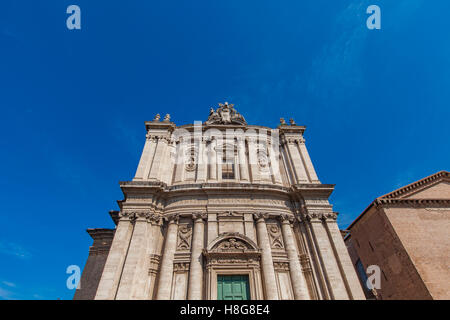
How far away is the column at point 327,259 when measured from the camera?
12.2 m

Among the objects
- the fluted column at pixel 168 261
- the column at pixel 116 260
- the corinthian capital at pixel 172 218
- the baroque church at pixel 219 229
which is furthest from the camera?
the corinthian capital at pixel 172 218

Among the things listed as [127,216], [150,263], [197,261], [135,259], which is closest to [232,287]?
[197,261]

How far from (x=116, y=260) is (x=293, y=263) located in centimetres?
1060

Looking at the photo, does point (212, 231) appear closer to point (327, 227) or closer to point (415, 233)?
point (327, 227)

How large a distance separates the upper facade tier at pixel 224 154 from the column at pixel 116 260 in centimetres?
346

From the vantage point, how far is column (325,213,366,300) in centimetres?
1218

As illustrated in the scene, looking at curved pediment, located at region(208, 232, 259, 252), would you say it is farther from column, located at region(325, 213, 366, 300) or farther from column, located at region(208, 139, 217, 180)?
column, located at region(325, 213, 366, 300)

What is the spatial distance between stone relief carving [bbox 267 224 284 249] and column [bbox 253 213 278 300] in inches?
22.6

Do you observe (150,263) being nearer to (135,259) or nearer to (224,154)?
(135,259)

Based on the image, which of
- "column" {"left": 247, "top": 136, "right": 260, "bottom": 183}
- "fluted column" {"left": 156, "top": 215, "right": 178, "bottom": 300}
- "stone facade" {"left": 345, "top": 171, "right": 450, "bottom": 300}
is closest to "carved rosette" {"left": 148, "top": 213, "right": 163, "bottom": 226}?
"fluted column" {"left": 156, "top": 215, "right": 178, "bottom": 300}

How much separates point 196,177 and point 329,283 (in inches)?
440

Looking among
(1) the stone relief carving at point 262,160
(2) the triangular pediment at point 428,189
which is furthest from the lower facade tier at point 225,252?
(2) the triangular pediment at point 428,189

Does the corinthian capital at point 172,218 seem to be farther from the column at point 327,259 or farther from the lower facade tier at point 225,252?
the column at point 327,259
